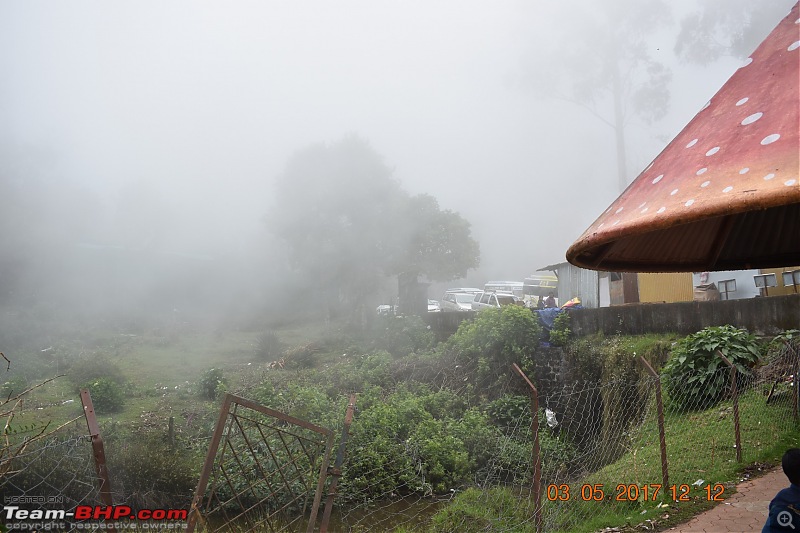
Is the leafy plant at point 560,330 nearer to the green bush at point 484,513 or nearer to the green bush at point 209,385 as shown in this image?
the green bush at point 484,513

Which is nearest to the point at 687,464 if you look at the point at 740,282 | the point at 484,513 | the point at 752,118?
the point at 484,513

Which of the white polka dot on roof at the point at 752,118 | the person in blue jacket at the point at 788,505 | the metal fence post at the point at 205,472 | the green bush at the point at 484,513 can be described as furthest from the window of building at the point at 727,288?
the white polka dot on roof at the point at 752,118

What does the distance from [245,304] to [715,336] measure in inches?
841

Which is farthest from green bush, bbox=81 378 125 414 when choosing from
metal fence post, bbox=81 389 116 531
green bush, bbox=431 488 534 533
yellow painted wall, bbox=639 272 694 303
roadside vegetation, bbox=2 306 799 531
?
yellow painted wall, bbox=639 272 694 303

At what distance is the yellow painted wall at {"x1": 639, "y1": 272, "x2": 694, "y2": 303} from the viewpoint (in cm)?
1352

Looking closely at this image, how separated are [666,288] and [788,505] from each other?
12.8 metres

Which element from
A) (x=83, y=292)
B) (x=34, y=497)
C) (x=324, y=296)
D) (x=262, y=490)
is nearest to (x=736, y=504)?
(x=262, y=490)

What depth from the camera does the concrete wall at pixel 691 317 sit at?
26.2 ft

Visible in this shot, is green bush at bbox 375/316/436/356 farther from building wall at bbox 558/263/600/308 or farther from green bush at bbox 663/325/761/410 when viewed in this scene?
green bush at bbox 663/325/761/410

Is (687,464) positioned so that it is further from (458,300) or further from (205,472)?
(458,300)

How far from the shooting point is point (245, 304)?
82.9 feet

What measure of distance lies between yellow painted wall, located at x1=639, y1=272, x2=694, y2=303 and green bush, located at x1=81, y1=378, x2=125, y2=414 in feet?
41.5

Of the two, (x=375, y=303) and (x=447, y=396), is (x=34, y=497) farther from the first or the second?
(x=375, y=303)

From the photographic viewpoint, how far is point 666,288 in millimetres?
13891
